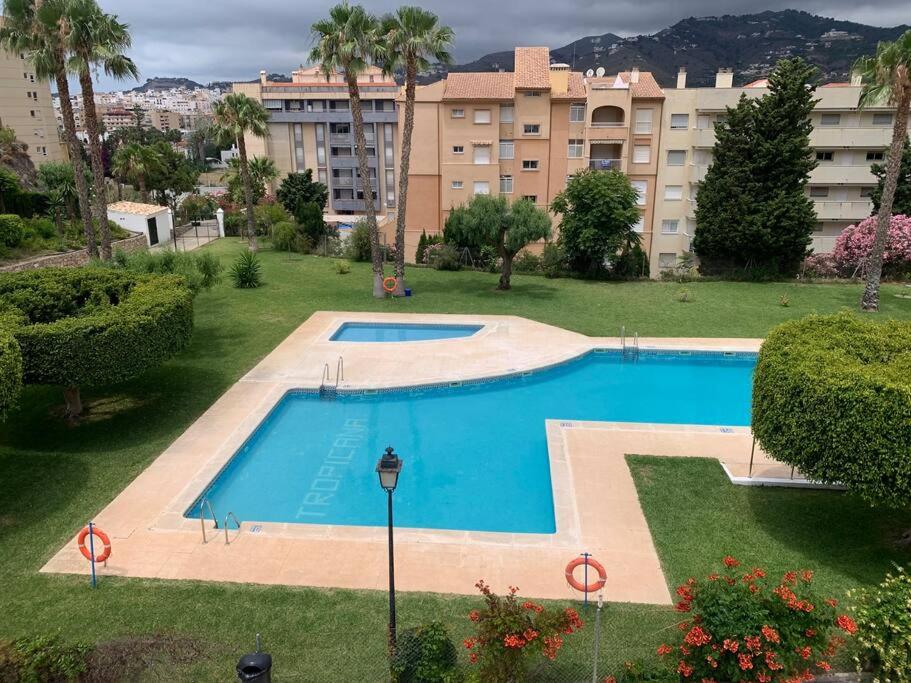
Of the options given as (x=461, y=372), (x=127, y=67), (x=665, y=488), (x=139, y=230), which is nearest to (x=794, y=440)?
(x=665, y=488)

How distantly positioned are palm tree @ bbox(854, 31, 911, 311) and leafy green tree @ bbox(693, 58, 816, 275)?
7360 mm

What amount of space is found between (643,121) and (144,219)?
33.2m

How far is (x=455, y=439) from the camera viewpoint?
15.8m

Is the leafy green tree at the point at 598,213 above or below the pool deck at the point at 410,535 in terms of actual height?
above

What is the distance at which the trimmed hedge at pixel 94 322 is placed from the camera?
1321 centimetres

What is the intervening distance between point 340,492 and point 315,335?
10.5 m

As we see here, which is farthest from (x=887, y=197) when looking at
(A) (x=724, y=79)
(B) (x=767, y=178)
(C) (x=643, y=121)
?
(A) (x=724, y=79)

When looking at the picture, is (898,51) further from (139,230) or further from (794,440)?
(139,230)

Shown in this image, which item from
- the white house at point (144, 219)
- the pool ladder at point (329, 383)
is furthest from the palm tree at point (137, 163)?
the pool ladder at point (329, 383)

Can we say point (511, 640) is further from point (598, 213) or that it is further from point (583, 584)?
point (598, 213)

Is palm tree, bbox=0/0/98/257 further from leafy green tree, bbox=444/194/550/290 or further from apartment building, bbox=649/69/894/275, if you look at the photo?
apartment building, bbox=649/69/894/275

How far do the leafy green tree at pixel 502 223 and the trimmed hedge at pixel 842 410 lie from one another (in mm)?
15475

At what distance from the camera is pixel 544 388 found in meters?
19.1

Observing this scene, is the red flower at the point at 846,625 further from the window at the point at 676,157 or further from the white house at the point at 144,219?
the white house at the point at 144,219
